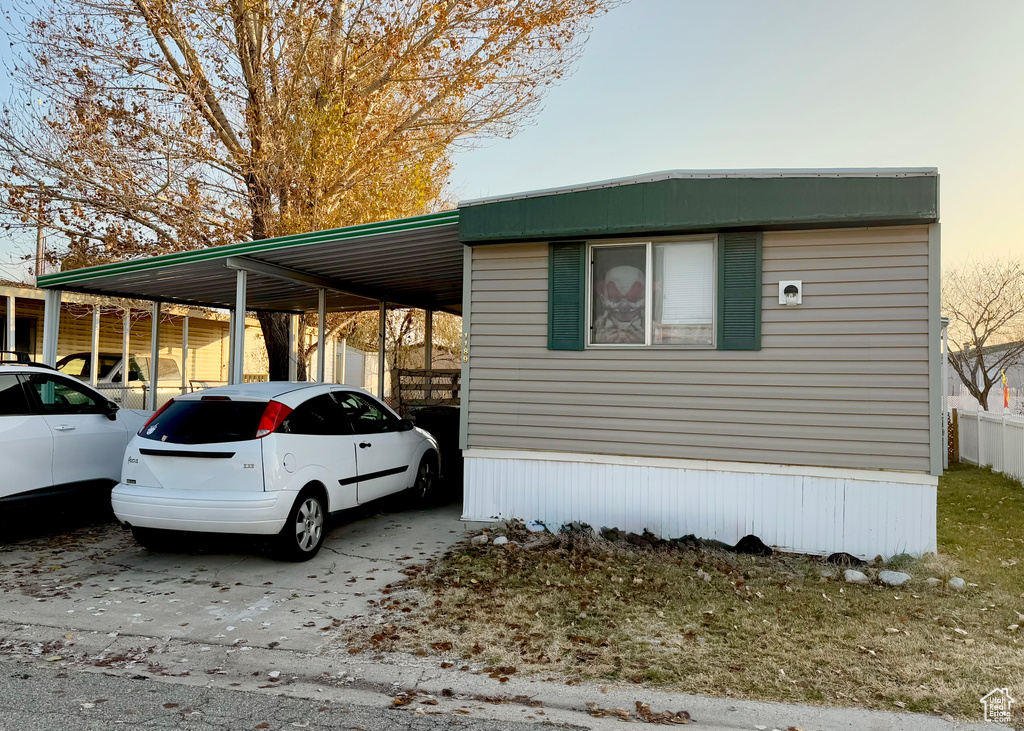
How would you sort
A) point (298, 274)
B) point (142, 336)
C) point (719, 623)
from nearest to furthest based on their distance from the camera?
point (719, 623)
point (298, 274)
point (142, 336)

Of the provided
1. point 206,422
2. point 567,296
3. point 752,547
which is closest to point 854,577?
point 752,547

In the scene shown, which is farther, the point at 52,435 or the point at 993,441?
the point at 993,441

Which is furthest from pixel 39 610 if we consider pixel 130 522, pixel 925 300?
pixel 925 300

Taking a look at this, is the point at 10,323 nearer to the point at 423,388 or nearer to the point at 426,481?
the point at 423,388

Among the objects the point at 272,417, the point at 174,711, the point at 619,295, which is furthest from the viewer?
the point at 619,295

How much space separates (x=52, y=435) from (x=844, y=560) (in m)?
7.50

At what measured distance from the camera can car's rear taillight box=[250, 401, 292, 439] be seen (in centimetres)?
593

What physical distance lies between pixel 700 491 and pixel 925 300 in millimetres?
2636

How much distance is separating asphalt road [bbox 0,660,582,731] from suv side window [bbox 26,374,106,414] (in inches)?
151

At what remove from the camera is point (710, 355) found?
23.1 feet

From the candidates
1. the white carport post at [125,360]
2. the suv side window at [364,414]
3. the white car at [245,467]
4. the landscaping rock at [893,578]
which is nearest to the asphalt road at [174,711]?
the white car at [245,467]

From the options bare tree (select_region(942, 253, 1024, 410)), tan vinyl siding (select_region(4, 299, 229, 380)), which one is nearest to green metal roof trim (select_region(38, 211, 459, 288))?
tan vinyl siding (select_region(4, 299, 229, 380))

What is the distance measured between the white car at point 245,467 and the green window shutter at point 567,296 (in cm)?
231

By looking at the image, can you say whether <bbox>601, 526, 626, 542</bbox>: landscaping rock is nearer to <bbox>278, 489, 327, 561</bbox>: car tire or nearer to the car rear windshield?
<bbox>278, 489, 327, 561</bbox>: car tire
